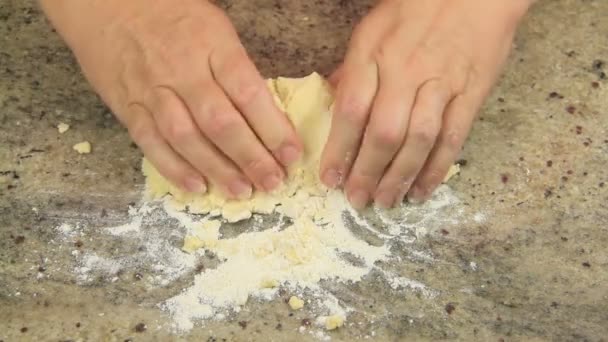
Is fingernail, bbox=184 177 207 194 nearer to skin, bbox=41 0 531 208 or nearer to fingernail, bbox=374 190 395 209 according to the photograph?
skin, bbox=41 0 531 208

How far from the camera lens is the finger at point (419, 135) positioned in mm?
903

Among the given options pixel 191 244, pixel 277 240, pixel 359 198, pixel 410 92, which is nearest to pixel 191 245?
pixel 191 244

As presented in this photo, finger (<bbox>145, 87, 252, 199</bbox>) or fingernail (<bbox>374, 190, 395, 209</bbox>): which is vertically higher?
finger (<bbox>145, 87, 252, 199</bbox>)

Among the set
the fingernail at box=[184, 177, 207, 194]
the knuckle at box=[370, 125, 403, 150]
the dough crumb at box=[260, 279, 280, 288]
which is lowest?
the dough crumb at box=[260, 279, 280, 288]

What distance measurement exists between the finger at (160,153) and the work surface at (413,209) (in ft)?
0.21

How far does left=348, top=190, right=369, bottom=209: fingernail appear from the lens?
38.0 inches

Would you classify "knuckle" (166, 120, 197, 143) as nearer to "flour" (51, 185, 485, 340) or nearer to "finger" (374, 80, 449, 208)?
"flour" (51, 185, 485, 340)

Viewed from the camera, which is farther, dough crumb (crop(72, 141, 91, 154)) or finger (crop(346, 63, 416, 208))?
dough crumb (crop(72, 141, 91, 154))

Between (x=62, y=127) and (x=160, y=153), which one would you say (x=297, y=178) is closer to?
(x=160, y=153)

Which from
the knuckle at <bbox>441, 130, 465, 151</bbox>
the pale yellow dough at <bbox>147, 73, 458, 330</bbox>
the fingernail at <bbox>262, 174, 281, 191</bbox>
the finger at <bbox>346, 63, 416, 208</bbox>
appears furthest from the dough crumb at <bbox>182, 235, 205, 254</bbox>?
the knuckle at <bbox>441, 130, 465, 151</bbox>

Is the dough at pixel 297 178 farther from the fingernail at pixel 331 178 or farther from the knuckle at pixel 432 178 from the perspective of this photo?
the knuckle at pixel 432 178

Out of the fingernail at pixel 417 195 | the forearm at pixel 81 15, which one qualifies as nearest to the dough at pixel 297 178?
the fingernail at pixel 417 195

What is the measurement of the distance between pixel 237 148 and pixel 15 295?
0.30m

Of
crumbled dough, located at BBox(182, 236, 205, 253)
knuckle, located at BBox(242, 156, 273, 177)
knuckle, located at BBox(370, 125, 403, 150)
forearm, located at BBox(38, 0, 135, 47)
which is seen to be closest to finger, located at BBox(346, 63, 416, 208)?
knuckle, located at BBox(370, 125, 403, 150)
